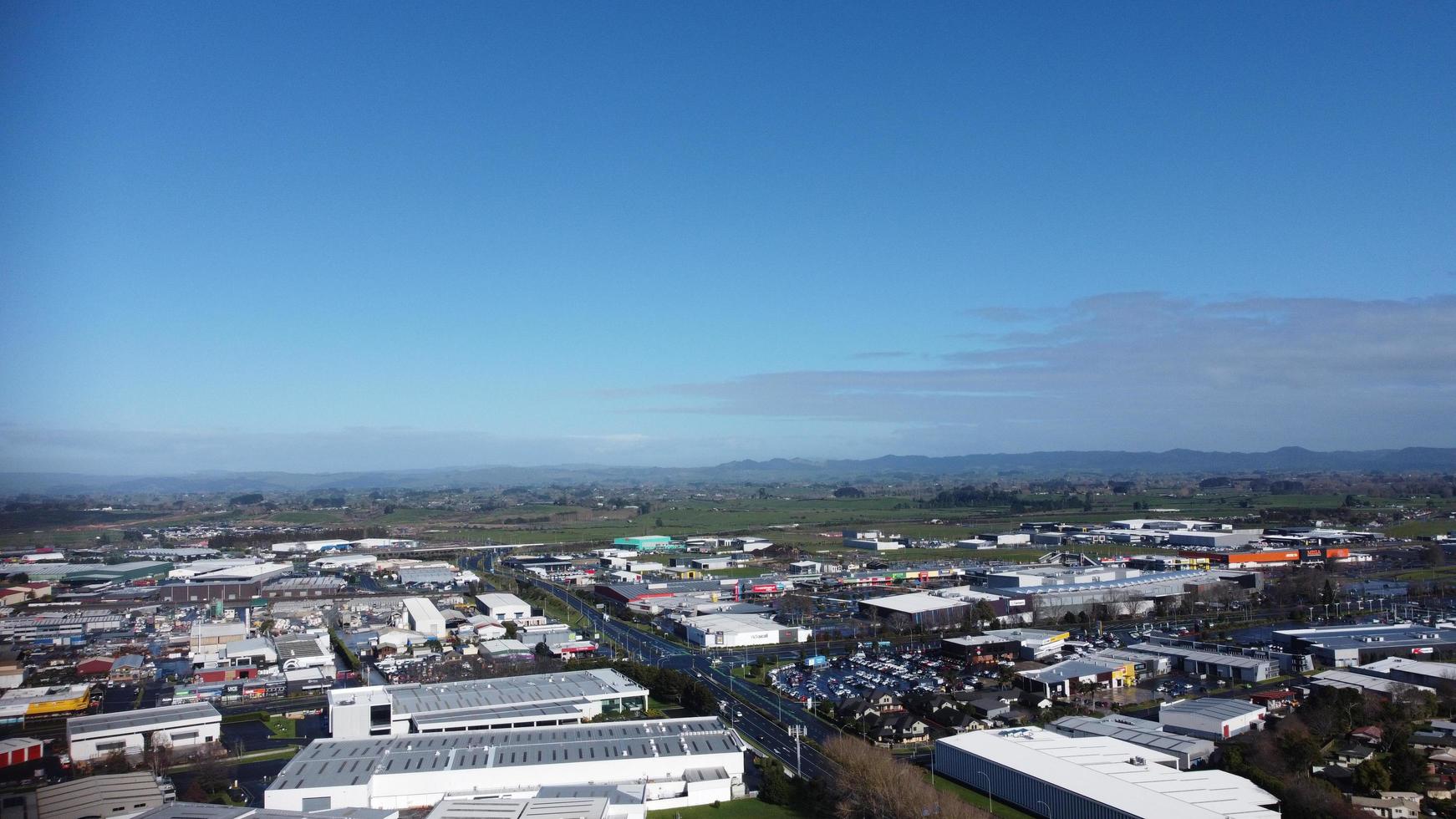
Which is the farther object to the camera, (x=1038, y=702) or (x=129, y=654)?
(x=129, y=654)

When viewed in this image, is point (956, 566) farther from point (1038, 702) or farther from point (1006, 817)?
point (1006, 817)

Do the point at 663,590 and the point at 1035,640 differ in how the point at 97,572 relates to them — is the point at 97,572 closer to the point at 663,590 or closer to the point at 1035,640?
the point at 663,590

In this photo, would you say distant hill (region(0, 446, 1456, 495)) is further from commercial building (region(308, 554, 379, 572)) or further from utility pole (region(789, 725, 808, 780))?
utility pole (region(789, 725, 808, 780))

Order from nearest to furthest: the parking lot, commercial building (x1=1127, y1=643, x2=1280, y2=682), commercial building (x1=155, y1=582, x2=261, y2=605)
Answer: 1. the parking lot
2. commercial building (x1=1127, y1=643, x2=1280, y2=682)
3. commercial building (x1=155, y1=582, x2=261, y2=605)

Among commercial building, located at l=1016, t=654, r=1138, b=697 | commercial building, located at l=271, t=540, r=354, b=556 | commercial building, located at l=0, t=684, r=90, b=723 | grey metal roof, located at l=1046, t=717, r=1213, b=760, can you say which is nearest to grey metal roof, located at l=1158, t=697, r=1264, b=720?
grey metal roof, located at l=1046, t=717, r=1213, b=760

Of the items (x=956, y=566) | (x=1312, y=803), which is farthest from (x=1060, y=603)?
(x=1312, y=803)
